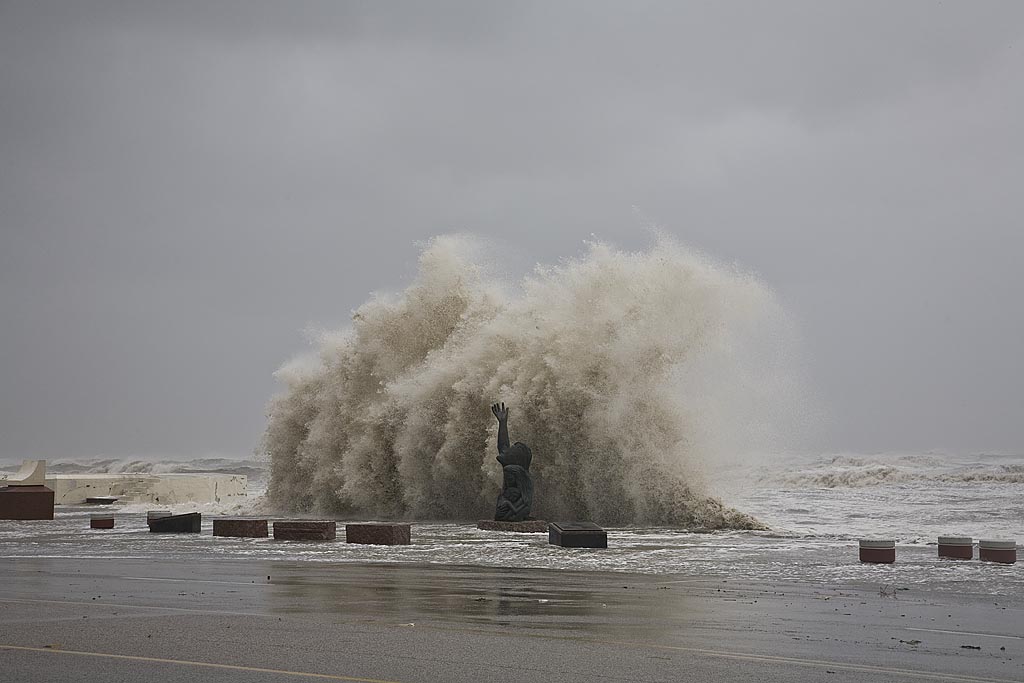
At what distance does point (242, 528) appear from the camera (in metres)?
22.2

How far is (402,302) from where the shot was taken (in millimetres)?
Answer: 38656

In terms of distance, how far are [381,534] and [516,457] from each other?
6.71 metres

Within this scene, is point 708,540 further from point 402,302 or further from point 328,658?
point 402,302

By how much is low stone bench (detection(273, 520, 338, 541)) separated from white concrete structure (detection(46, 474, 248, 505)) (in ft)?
92.9

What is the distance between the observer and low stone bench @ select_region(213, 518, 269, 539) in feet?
72.3

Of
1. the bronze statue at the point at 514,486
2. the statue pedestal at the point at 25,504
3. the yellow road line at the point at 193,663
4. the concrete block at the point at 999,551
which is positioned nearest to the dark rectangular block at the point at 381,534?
the bronze statue at the point at 514,486

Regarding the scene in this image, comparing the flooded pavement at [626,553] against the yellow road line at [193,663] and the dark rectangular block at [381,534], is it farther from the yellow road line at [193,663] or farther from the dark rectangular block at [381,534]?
the yellow road line at [193,663]

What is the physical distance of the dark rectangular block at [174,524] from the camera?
942 inches

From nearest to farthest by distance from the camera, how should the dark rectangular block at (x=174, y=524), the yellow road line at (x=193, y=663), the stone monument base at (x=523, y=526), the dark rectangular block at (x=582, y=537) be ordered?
the yellow road line at (x=193, y=663) → the dark rectangular block at (x=582, y=537) → the dark rectangular block at (x=174, y=524) → the stone monument base at (x=523, y=526)

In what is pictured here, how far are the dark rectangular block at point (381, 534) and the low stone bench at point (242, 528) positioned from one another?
116 inches

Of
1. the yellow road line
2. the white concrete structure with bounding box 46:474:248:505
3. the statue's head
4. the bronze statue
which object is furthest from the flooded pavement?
the white concrete structure with bounding box 46:474:248:505

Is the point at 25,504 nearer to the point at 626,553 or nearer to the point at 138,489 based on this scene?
the point at 138,489

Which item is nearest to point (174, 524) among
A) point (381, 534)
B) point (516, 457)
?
point (381, 534)

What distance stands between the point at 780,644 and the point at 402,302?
3163 cm
